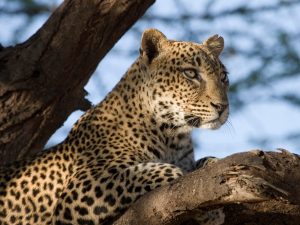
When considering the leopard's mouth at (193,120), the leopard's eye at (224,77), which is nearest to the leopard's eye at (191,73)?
the leopard's eye at (224,77)

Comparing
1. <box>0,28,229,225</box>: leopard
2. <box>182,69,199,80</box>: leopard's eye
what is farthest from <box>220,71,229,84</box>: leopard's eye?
<box>182,69,199,80</box>: leopard's eye

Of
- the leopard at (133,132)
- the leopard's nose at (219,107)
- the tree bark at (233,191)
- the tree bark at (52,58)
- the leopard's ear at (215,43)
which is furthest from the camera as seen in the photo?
the leopard's ear at (215,43)

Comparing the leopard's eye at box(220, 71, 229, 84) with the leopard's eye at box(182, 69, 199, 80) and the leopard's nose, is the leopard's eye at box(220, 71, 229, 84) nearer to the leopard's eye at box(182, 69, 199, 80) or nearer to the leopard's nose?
the leopard's eye at box(182, 69, 199, 80)

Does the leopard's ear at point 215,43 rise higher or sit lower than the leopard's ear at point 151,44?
lower

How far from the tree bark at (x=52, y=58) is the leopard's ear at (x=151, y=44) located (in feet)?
0.61

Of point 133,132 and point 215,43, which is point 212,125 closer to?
point 133,132

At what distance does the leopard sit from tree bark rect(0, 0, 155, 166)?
28 cm

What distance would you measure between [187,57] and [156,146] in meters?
0.82

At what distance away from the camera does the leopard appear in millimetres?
6695

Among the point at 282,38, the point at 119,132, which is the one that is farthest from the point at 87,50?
the point at 282,38

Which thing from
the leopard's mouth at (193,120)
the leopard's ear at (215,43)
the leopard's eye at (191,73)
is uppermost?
the leopard's ear at (215,43)

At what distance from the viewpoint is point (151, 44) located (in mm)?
7500

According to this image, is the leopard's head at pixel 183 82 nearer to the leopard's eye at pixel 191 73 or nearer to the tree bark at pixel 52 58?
the leopard's eye at pixel 191 73

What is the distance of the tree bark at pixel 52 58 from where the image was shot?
731 centimetres
